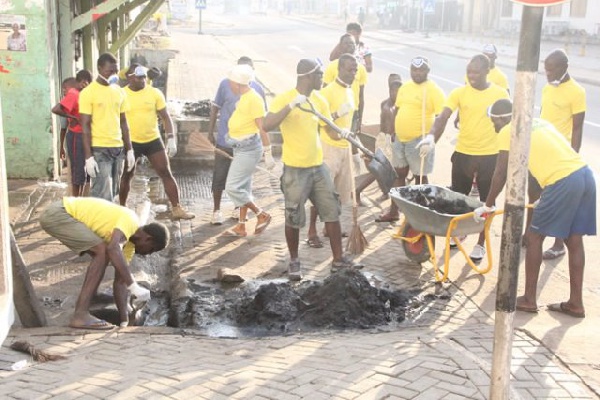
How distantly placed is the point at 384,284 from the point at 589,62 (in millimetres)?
26812

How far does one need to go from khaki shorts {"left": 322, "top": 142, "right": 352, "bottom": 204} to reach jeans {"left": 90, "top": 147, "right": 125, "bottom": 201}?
6.92 feet

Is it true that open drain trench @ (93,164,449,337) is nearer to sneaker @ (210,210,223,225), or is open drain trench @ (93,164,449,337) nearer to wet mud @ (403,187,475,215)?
wet mud @ (403,187,475,215)

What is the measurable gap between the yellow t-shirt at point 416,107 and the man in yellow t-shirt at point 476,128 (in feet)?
2.37

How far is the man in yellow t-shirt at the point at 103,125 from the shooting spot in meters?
7.42

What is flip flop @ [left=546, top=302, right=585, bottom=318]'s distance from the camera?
19.6 feet

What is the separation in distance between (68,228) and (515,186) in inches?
136

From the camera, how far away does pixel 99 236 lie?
5730mm

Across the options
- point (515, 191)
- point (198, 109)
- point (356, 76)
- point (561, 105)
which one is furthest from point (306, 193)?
point (198, 109)

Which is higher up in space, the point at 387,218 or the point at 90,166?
the point at 90,166

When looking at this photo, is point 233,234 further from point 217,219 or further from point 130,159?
point 130,159

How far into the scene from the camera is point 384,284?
674 cm

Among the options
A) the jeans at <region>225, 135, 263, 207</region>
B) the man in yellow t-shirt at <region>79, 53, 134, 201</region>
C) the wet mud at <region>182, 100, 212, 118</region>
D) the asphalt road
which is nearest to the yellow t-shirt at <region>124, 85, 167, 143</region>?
the man in yellow t-shirt at <region>79, 53, 134, 201</region>

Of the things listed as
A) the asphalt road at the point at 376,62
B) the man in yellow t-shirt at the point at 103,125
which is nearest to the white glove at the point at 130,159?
the man in yellow t-shirt at the point at 103,125

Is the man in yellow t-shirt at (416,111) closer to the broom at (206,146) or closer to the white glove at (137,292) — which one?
the broom at (206,146)
